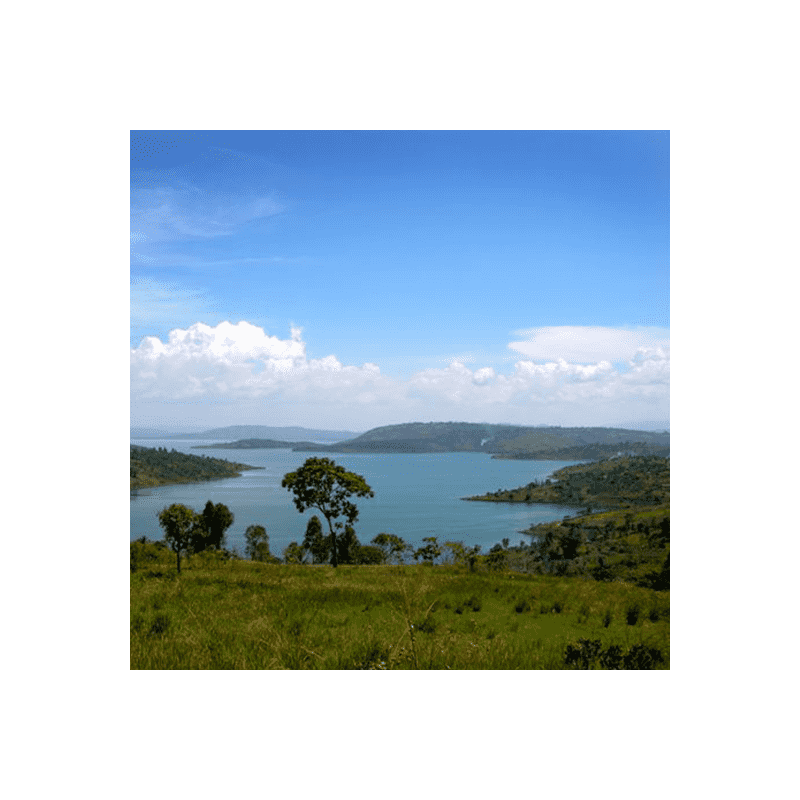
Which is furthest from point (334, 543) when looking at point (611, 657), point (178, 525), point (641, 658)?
point (641, 658)

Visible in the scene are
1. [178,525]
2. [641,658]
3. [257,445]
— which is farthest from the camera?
Answer: [257,445]

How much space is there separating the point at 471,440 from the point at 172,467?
2257 millimetres

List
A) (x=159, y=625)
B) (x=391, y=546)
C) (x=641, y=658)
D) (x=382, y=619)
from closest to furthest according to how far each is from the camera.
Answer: (x=641, y=658), (x=159, y=625), (x=382, y=619), (x=391, y=546)

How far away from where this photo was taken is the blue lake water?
13.7 feet

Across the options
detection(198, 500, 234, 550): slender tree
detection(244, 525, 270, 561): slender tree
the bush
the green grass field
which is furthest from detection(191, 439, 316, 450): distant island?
the bush

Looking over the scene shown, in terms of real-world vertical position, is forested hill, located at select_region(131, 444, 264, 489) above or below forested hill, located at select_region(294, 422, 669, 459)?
below

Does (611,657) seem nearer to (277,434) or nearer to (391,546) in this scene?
(391,546)

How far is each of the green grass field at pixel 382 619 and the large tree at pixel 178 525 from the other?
0.10m

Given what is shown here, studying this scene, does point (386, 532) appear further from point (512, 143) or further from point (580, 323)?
point (512, 143)

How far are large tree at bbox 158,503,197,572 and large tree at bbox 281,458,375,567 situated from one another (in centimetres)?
70

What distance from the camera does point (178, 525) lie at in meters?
4.08

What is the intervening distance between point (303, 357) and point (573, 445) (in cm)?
216

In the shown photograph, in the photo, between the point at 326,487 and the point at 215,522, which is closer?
the point at 215,522

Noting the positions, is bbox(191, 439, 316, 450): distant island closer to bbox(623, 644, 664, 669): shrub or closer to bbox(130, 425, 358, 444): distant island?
bbox(130, 425, 358, 444): distant island
